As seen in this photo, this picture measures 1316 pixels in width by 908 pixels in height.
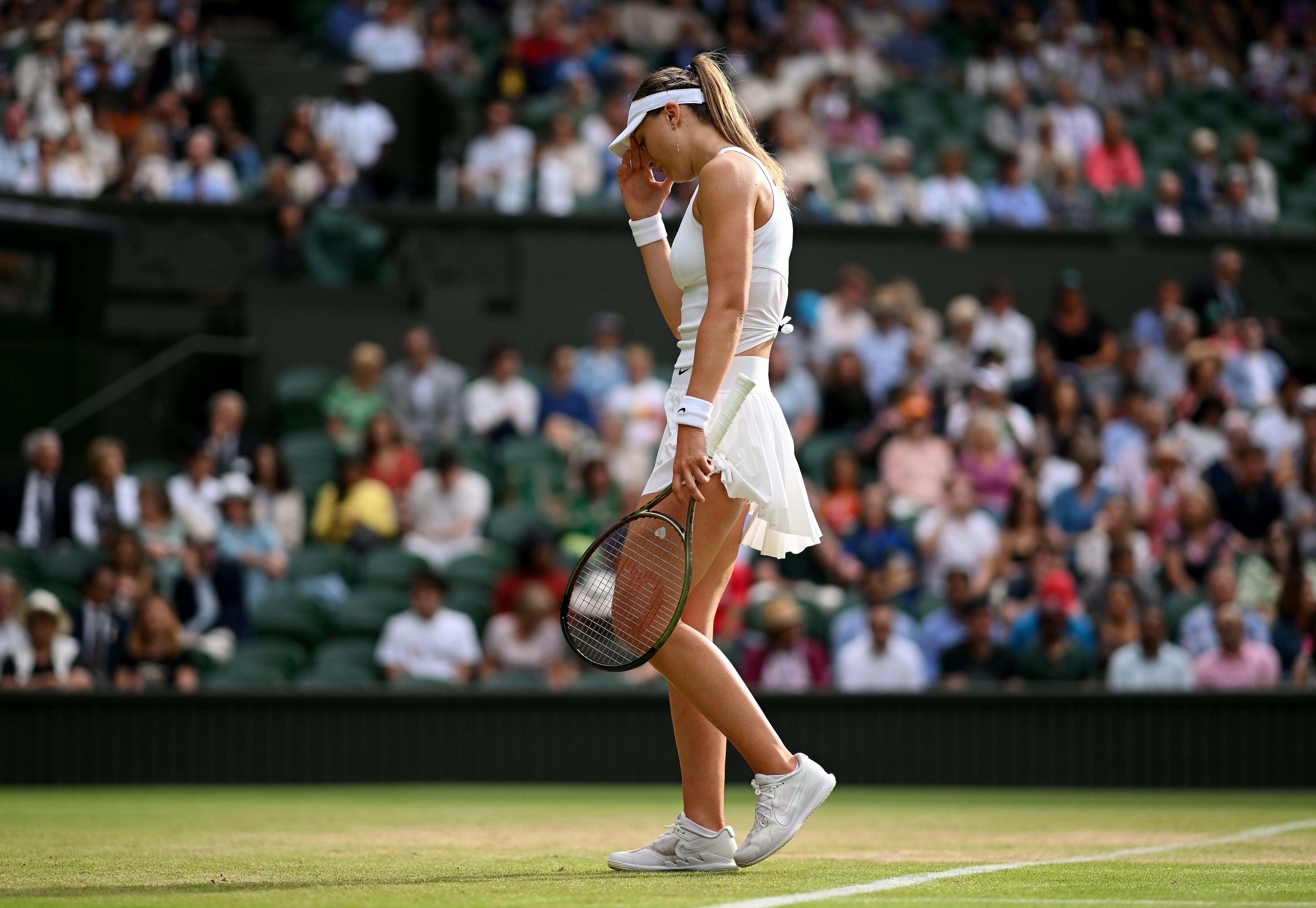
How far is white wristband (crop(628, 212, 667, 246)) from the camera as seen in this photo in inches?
172

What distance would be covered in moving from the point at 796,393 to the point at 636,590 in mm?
8089

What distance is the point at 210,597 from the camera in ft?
32.1

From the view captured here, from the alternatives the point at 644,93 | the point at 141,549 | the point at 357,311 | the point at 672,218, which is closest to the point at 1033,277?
the point at 672,218

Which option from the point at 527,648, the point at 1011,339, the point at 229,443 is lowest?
the point at 527,648

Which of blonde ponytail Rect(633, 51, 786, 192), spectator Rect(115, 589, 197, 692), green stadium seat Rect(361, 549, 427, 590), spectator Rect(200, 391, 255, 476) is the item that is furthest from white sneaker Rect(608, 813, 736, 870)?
spectator Rect(200, 391, 255, 476)

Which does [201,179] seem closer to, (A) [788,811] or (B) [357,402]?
(B) [357,402]

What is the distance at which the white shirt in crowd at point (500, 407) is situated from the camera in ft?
39.3

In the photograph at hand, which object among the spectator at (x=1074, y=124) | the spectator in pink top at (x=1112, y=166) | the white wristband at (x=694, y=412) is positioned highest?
the spectator at (x=1074, y=124)

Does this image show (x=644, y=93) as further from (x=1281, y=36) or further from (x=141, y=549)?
(x=1281, y=36)

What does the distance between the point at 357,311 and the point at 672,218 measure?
2536 mm

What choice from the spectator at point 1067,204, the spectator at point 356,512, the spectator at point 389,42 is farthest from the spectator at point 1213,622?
the spectator at point 389,42

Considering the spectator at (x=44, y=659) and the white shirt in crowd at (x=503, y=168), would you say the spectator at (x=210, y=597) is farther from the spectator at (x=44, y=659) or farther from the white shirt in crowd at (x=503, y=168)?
the white shirt in crowd at (x=503, y=168)

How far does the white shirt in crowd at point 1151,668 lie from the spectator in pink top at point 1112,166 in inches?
264

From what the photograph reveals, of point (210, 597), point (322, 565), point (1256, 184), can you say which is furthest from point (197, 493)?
point (1256, 184)
